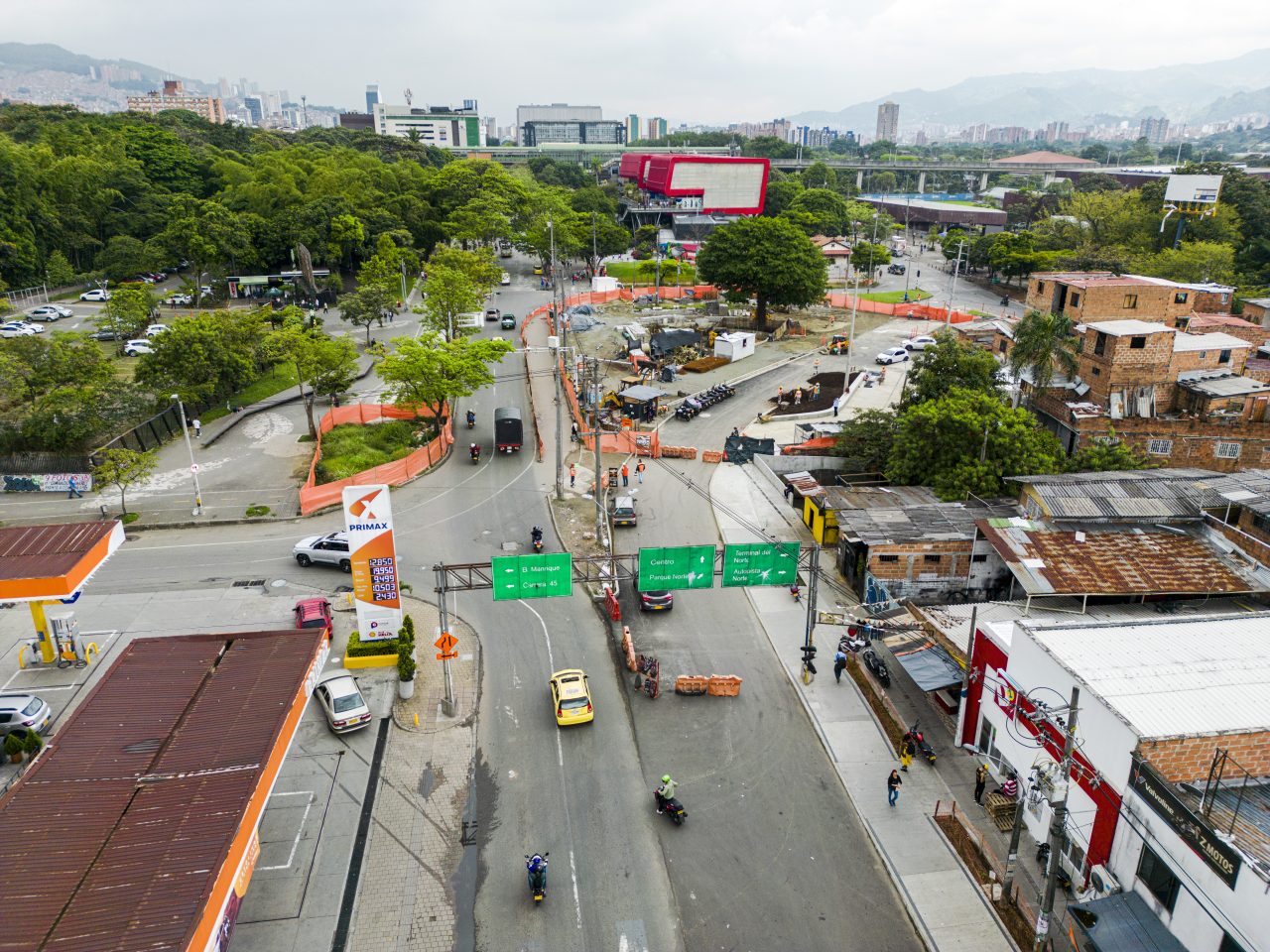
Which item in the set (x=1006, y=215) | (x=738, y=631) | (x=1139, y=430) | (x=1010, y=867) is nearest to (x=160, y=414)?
(x=738, y=631)

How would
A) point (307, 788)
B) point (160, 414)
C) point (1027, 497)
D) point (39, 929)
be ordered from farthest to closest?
point (160, 414) → point (1027, 497) → point (307, 788) → point (39, 929)

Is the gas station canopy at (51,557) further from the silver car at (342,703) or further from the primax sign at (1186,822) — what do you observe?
the primax sign at (1186,822)

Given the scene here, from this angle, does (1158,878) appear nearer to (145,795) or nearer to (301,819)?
(301,819)

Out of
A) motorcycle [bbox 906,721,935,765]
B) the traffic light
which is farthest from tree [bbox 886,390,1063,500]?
motorcycle [bbox 906,721,935,765]

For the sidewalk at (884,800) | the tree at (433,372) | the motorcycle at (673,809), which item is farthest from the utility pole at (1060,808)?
the tree at (433,372)

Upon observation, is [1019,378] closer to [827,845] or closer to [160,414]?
[827,845]

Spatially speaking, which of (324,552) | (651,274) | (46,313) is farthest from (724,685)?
(651,274)

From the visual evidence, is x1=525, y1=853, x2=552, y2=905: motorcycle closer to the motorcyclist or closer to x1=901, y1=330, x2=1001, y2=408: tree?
the motorcyclist
